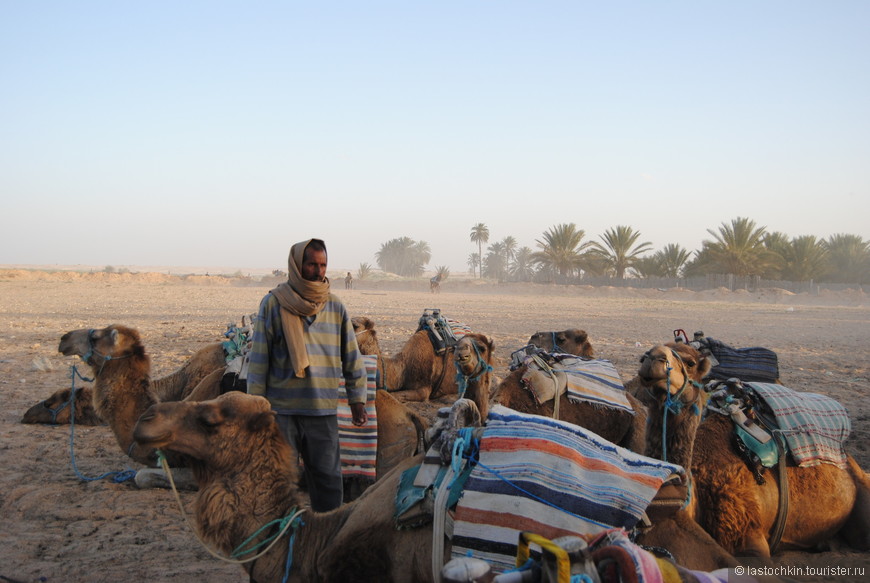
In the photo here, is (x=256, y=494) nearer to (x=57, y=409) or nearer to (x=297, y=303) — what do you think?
(x=297, y=303)

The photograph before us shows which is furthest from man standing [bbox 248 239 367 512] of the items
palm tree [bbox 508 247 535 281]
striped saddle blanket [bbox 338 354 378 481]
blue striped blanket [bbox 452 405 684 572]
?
palm tree [bbox 508 247 535 281]

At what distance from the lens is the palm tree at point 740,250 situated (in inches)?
1609

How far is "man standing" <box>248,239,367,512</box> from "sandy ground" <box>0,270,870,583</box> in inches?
31.9

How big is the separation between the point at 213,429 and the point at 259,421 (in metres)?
0.20

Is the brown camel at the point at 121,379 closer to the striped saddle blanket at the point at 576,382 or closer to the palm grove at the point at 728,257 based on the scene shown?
the striped saddle blanket at the point at 576,382

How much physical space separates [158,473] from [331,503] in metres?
2.23

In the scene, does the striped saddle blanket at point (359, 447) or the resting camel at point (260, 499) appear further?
the striped saddle blanket at point (359, 447)

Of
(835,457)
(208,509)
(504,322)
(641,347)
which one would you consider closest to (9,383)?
(208,509)

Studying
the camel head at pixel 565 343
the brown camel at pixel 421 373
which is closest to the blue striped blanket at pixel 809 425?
the camel head at pixel 565 343

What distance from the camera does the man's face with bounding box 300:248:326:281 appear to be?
3.88 metres

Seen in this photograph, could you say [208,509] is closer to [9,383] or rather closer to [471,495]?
[471,495]

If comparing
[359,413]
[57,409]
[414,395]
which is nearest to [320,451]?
[359,413]

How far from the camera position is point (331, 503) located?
13.2ft

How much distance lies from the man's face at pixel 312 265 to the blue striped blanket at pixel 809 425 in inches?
117
